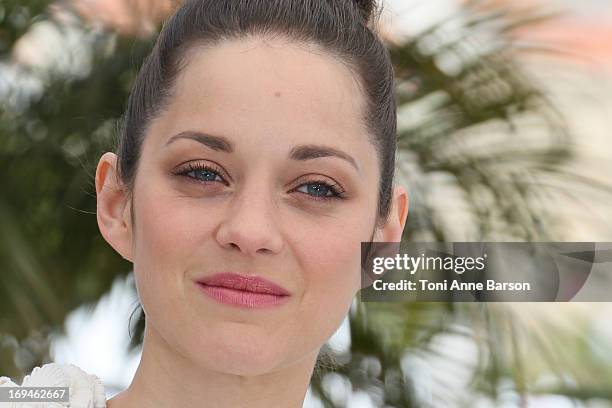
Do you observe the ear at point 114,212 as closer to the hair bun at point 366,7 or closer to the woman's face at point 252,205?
the woman's face at point 252,205

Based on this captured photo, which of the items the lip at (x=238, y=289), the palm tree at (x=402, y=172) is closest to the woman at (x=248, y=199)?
the lip at (x=238, y=289)

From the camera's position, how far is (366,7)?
1.15 m

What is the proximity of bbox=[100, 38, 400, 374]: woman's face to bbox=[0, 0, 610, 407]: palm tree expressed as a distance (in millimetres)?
1001

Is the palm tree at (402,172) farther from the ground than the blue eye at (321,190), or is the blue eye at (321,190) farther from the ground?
the palm tree at (402,172)

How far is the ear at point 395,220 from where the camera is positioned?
112 centimetres

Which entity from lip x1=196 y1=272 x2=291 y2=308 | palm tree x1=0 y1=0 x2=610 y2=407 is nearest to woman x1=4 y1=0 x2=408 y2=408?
lip x1=196 y1=272 x2=291 y2=308

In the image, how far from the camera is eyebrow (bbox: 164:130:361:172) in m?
0.92

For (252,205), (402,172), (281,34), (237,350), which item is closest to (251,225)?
(252,205)

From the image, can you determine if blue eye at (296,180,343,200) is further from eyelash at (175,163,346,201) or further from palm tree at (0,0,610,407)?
palm tree at (0,0,610,407)

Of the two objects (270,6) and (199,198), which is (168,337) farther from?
(270,6)

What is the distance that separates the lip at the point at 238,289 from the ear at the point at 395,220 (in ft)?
0.73

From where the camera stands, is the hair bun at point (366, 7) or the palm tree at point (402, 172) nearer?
the hair bun at point (366, 7)

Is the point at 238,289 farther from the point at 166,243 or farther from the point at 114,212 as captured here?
the point at 114,212

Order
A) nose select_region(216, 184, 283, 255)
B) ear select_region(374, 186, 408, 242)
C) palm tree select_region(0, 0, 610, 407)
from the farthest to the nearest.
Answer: palm tree select_region(0, 0, 610, 407), ear select_region(374, 186, 408, 242), nose select_region(216, 184, 283, 255)
